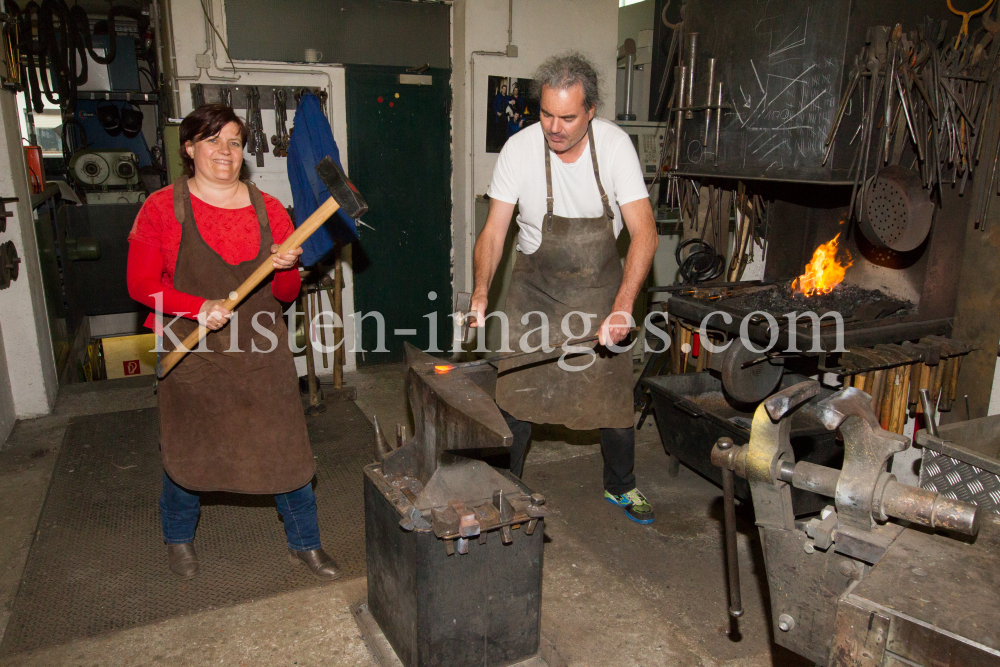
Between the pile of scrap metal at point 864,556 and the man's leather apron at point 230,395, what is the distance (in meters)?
1.52

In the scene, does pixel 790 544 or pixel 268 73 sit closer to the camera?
pixel 790 544

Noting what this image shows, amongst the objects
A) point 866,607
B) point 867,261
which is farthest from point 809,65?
point 866,607

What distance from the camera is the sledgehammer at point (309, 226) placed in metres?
2.22

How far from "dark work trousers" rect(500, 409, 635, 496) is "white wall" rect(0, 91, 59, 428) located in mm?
2690

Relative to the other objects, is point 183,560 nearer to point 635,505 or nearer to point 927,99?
point 635,505

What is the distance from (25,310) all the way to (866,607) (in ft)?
13.8

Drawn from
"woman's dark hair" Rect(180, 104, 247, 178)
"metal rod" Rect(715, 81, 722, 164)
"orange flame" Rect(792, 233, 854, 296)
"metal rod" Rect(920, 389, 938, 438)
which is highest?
"metal rod" Rect(715, 81, 722, 164)

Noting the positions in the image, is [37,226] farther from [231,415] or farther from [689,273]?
[689,273]

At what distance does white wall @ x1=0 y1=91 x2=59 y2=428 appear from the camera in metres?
3.77

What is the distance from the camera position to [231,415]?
2355 millimetres

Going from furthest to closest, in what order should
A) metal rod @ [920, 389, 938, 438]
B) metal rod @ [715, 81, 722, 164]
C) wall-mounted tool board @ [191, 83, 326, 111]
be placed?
wall-mounted tool board @ [191, 83, 326, 111], metal rod @ [715, 81, 722, 164], metal rod @ [920, 389, 938, 438]

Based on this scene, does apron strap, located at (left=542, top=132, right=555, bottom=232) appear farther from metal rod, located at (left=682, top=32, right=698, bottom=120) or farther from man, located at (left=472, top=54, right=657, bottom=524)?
metal rod, located at (left=682, top=32, right=698, bottom=120)

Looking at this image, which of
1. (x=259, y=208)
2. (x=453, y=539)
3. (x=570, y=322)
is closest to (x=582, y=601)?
(x=453, y=539)

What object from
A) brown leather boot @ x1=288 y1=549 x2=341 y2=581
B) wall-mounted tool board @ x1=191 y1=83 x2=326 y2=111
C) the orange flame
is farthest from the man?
wall-mounted tool board @ x1=191 y1=83 x2=326 y2=111
